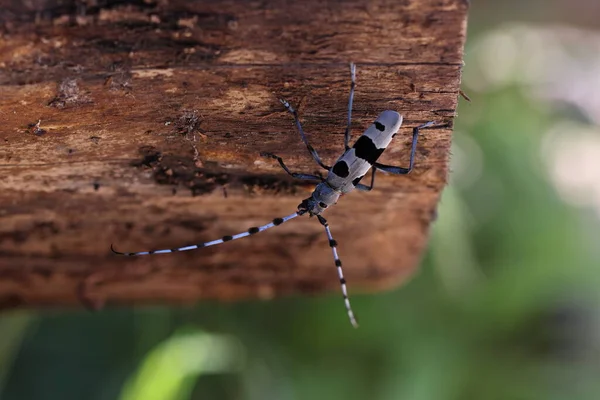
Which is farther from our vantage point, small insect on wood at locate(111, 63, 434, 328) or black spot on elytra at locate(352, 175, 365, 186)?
black spot on elytra at locate(352, 175, 365, 186)

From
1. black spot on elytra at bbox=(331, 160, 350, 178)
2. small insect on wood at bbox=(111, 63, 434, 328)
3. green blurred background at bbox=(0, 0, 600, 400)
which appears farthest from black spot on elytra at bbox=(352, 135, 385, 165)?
green blurred background at bbox=(0, 0, 600, 400)

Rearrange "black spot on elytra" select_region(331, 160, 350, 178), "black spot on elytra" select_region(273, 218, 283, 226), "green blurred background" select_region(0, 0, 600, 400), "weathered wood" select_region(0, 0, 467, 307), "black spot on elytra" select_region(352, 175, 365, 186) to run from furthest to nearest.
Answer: "green blurred background" select_region(0, 0, 600, 400), "black spot on elytra" select_region(273, 218, 283, 226), "black spot on elytra" select_region(352, 175, 365, 186), "black spot on elytra" select_region(331, 160, 350, 178), "weathered wood" select_region(0, 0, 467, 307)

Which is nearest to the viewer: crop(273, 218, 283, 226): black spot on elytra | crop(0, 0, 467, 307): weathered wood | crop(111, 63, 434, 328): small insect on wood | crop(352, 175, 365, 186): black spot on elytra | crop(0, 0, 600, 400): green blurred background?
crop(0, 0, 467, 307): weathered wood

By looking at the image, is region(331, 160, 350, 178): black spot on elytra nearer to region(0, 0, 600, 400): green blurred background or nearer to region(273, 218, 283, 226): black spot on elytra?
region(273, 218, 283, 226): black spot on elytra

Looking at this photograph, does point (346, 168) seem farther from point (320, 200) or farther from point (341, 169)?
point (320, 200)

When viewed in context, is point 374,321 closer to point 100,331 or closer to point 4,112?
point 100,331

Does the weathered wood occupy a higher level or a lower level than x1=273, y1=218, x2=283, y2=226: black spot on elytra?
higher

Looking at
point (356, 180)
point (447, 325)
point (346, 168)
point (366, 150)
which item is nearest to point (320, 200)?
point (356, 180)
